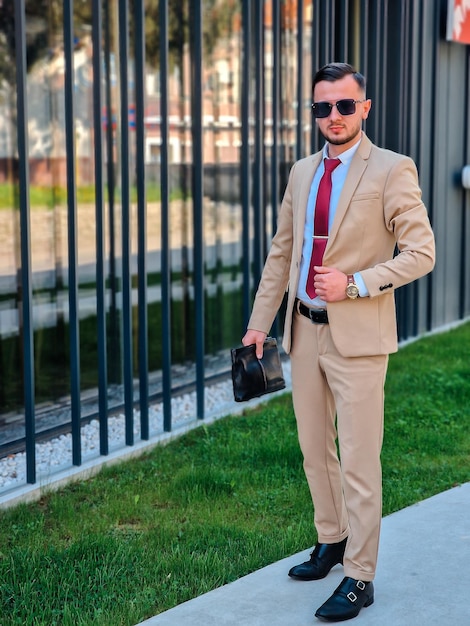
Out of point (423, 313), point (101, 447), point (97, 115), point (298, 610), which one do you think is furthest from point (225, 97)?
point (298, 610)

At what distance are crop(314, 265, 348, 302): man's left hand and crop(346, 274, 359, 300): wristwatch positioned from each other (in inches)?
0.5

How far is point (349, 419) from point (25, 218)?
2162mm

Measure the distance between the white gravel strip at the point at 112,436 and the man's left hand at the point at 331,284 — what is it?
2.28 m

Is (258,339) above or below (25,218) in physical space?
below

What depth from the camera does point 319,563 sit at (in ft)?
13.5

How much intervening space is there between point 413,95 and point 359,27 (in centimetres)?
85

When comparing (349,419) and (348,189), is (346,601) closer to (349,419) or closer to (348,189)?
(349,419)

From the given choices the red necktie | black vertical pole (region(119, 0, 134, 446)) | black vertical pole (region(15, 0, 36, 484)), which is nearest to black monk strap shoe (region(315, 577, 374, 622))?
the red necktie

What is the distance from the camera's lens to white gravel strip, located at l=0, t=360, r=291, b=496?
18.2 feet

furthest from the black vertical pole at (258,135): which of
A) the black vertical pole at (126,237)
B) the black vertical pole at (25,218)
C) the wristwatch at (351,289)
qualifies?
the wristwatch at (351,289)

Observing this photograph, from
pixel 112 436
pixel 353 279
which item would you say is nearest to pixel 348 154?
pixel 353 279

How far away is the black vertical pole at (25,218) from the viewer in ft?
16.6

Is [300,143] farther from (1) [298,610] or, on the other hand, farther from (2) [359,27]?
(1) [298,610]

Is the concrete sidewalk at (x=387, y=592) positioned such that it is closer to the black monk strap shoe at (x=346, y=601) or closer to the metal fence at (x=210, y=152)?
the black monk strap shoe at (x=346, y=601)
